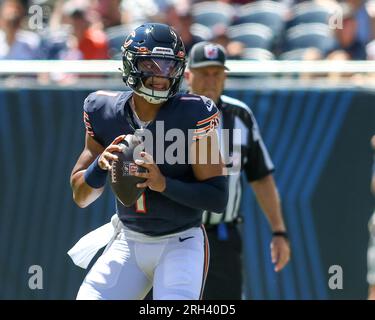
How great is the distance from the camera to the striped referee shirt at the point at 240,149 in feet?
18.4

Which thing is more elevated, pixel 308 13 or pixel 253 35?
pixel 308 13

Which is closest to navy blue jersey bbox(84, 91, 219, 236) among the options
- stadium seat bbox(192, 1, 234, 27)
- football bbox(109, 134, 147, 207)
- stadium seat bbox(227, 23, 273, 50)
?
football bbox(109, 134, 147, 207)

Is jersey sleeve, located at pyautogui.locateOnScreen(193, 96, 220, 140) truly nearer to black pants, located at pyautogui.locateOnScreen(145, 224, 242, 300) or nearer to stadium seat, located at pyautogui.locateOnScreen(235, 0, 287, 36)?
black pants, located at pyautogui.locateOnScreen(145, 224, 242, 300)

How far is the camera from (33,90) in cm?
664

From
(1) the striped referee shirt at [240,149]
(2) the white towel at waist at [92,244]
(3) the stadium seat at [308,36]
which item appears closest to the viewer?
(2) the white towel at waist at [92,244]

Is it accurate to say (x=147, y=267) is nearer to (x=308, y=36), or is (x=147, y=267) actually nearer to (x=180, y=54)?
(x=180, y=54)

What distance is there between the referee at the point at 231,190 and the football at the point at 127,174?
4.95 feet

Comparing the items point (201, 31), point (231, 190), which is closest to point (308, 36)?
point (201, 31)

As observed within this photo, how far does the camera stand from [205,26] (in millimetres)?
9000

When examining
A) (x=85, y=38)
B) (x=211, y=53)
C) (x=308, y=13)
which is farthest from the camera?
(x=308, y=13)

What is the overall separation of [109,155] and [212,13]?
5307 mm

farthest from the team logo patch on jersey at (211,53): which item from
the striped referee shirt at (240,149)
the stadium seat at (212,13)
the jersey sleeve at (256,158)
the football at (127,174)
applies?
the stadium seat at (212,13)

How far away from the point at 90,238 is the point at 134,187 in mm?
603

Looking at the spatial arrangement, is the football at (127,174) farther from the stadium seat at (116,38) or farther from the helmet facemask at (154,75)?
the stadium seat at (116,38)
